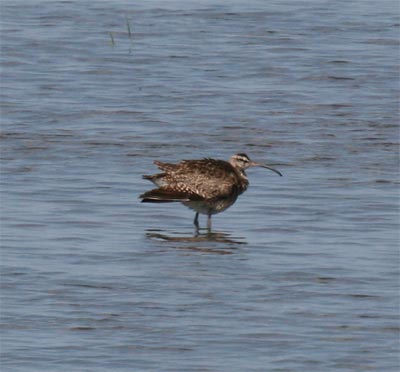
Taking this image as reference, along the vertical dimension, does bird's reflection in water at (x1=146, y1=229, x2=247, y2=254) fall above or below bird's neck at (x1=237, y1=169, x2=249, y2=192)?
below

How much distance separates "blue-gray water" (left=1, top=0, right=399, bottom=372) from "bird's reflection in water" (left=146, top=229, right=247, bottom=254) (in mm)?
39

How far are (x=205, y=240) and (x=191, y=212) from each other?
171 cm

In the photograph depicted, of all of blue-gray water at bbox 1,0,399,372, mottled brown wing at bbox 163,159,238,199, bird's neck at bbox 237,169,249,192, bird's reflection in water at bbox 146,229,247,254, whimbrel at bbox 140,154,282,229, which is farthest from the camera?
bird's neck at bbox 237,169,249,192

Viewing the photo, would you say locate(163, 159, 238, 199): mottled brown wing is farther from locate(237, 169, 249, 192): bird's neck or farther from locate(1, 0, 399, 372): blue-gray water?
locate(1, 0, 399, 372): blue-gray water

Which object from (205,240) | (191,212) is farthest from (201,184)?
(205,240)

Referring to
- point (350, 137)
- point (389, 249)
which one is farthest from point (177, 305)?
point (350, 137)

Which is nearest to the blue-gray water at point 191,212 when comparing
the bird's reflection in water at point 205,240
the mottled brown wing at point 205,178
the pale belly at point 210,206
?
the bird's reflection in water at point 205,240

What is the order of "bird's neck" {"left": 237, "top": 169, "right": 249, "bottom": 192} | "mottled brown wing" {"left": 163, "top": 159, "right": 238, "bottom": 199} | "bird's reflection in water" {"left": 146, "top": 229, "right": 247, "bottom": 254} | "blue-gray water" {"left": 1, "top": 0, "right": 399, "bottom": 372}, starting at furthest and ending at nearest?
"bird's neck" {"left": 237, "top": 169, "right": 249, "bottom": 192}
"mottled brown wing" {"left": 163, "top": 159, "right": 238, "bottom": 199}
"bird's reflection in water" {"left": 146, "top": 229, "right": 247, "bottom": 254}
"blue-gray water" {"left": 1, "top": 0, "right": 399, "bottom": 372}

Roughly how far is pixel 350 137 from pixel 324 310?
8.16 meters

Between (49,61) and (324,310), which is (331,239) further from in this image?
(49,61)

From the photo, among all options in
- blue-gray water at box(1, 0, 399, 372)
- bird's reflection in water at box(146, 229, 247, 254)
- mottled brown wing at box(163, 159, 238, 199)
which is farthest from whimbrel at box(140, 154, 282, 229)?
bird's reflection in water at box(146, 229, 247, 254)

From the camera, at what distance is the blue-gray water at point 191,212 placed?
36.5ft

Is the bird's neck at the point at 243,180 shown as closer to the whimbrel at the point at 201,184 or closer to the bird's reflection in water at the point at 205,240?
the whimbrel at the point at 201,184

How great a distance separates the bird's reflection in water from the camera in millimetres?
14531
